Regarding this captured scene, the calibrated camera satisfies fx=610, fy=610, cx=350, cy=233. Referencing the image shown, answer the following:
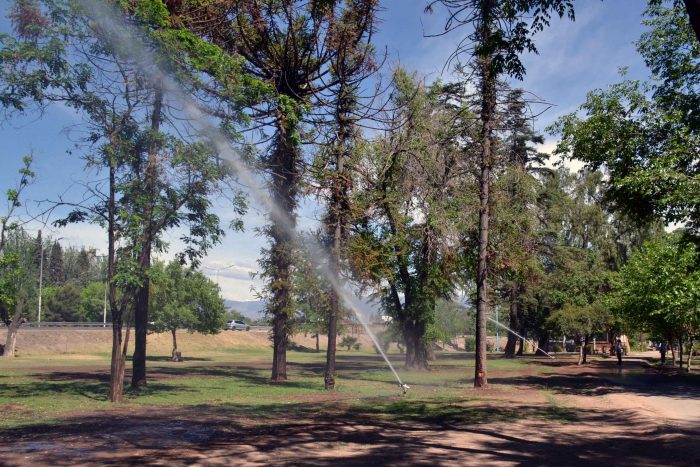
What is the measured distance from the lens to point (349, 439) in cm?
1041

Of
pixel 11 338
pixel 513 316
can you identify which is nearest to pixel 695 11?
pixel 513 316

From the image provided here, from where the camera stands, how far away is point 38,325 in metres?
66.1

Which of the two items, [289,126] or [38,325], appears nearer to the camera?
[289,126]

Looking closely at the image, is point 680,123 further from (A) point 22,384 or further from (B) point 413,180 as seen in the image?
(A) point 22,384

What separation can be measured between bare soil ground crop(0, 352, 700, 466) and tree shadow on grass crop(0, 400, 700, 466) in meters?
0.02

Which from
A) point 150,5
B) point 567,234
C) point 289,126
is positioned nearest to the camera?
point 150,5

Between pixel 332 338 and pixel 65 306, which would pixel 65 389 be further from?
pixel 65 306

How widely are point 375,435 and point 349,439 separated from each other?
70 cm

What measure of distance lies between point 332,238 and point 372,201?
4.18m

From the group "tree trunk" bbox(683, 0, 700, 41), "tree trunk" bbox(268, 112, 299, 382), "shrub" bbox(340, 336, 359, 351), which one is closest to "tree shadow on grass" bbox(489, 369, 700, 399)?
"tree trunk" bbox(268, 112, 299, 382)

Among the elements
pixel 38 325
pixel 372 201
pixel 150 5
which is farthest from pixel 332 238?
pixel 38 325

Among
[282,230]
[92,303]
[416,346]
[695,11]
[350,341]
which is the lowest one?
[350,341]

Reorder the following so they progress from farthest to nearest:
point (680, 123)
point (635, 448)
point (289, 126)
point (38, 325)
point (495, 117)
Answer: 1. point (38, 325)
2. point (495, 117)
3. point (289, 126)
4. point (680, 123)
5. point (635, 448)

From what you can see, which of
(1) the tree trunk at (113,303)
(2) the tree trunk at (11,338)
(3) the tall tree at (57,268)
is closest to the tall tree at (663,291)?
(1) the tree trunk at (113,303)
